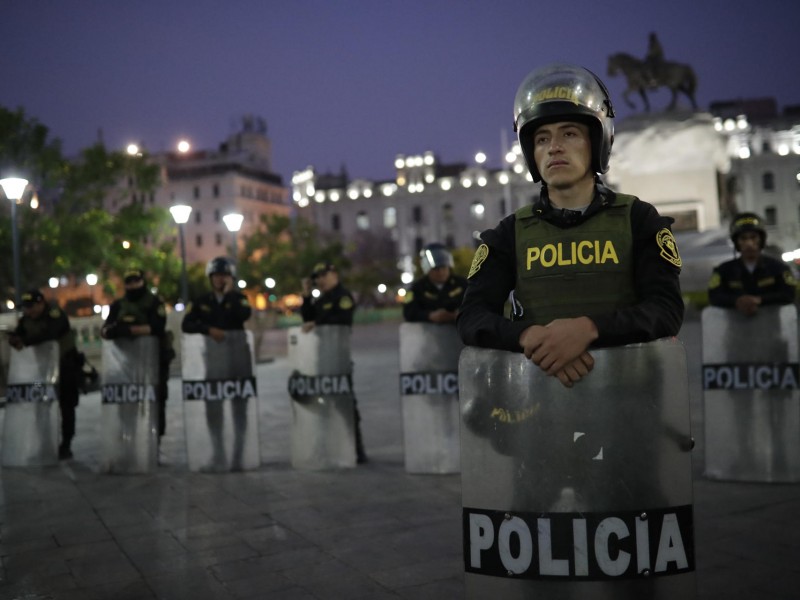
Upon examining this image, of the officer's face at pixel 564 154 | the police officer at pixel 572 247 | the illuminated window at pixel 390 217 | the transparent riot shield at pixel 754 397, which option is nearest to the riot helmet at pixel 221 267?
the transparent riot shield at pixel 754 397

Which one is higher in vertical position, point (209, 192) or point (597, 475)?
point (209, 192)

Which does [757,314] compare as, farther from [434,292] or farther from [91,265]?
[91,265]

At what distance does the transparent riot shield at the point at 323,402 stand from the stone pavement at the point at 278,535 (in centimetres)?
26

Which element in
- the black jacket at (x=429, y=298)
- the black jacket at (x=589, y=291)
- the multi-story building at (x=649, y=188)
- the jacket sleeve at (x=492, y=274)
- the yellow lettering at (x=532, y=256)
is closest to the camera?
the black jacket at (x=589, y=291)

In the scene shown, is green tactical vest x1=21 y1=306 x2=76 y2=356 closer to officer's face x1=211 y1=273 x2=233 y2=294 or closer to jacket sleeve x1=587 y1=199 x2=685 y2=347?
officer's face x1=211 y1=273 x2=233 y2=294

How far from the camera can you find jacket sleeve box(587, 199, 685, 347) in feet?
8.32

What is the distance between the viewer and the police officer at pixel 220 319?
28.5ft

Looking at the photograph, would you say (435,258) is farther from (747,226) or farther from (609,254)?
(609,254)

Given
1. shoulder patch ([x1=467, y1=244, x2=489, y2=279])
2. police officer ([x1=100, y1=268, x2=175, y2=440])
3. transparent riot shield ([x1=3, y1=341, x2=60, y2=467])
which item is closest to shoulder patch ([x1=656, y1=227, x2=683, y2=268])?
shoulder patch ([x1=467, y1=244, x2=489, y2=279])

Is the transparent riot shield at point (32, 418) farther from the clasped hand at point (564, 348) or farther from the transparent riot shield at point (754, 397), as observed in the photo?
the clasped hand at point (564, 348)

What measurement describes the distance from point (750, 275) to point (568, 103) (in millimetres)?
4990

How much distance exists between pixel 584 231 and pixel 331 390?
6.16 meters

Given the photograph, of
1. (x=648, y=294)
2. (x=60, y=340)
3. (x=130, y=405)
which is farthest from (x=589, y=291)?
(x=60, y=340)

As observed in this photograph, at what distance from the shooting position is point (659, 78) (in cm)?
3484
